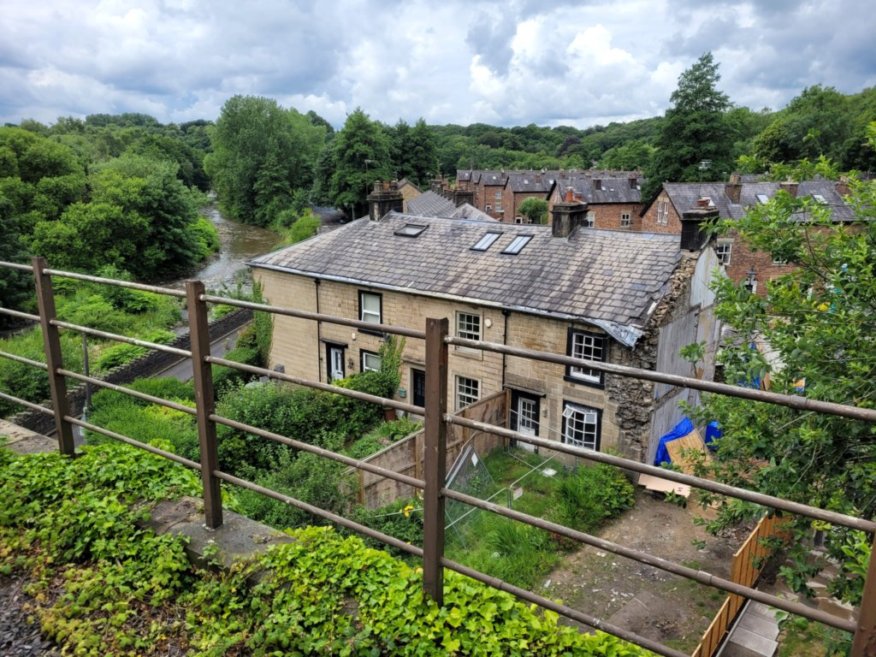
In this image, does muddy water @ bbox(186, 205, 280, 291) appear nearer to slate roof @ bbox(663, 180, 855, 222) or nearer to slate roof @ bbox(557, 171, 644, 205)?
slate roof @ bbox(557, 171, 644, 205)

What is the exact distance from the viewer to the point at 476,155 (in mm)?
123812

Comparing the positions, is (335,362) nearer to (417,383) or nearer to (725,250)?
(417,383)

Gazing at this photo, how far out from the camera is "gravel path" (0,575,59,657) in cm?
298

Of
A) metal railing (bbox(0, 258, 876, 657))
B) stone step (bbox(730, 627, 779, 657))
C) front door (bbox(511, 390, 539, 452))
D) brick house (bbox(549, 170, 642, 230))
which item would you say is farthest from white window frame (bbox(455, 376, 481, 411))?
brick house (bbox(549, 170, 642, 230))

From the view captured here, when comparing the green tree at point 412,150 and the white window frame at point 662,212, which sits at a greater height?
the green tree at point 412,150

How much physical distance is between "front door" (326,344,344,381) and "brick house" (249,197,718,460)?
2.0 inches

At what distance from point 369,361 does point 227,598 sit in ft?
57.0

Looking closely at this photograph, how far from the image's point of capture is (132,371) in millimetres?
24328

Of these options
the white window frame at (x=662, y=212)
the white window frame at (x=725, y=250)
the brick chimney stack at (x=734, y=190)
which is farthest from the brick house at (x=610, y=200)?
the white window frame at (x=725, y=250)

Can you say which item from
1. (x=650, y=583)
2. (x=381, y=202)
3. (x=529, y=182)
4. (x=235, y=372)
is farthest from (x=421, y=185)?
(x=650, y=583)

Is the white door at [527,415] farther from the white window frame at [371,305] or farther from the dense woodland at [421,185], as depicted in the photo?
the white window frame at [371,305]

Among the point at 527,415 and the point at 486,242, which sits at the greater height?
the point at 486,242

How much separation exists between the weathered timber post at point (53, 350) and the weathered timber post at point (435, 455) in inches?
106

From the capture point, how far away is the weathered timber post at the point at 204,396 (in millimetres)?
3238
